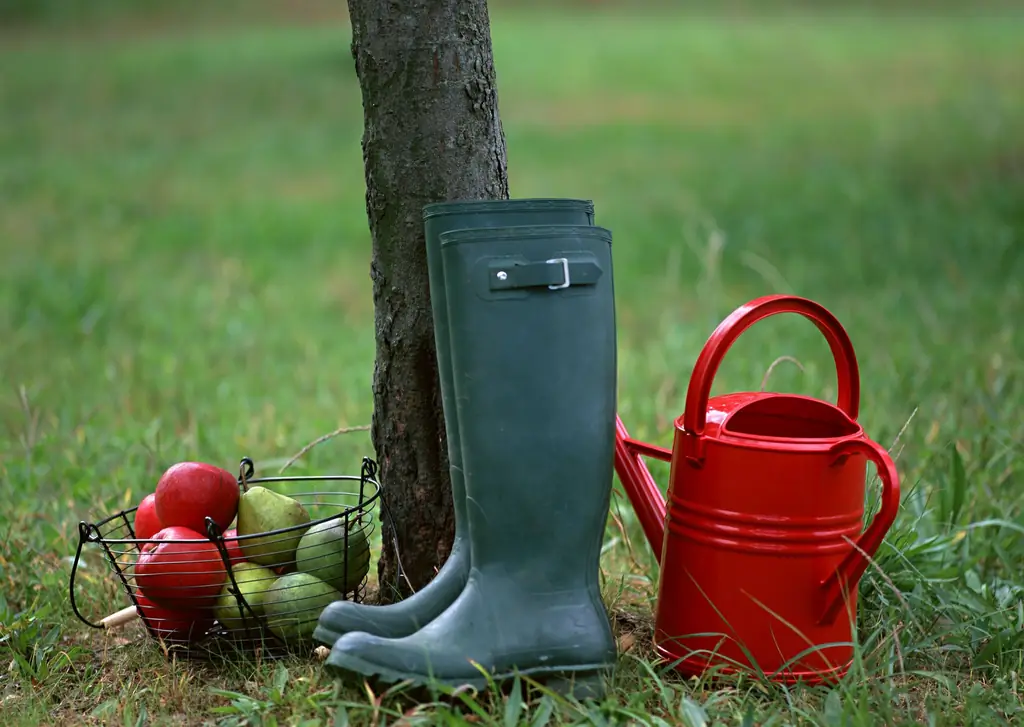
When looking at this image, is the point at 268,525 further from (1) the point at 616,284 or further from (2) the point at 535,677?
(1) the point at 616,284

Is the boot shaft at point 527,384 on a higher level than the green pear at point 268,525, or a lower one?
higher

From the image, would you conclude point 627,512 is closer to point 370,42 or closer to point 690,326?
point 370,42

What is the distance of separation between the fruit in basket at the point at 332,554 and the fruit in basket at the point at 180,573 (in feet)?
0.53

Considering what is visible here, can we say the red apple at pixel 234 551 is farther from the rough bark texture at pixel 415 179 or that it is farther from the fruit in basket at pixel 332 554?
the rough bark texture at pixel 415 179

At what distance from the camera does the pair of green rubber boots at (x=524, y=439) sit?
1779 millimetres

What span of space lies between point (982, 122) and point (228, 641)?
1040 cm

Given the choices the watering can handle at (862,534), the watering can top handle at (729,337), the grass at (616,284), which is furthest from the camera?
the grass at (616,284)

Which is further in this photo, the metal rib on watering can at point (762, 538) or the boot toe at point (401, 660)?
the metal rib on watering can at point (762, 538)

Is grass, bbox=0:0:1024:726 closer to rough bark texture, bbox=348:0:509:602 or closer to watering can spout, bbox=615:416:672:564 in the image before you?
watering can spout, bbox=615:416:672:564

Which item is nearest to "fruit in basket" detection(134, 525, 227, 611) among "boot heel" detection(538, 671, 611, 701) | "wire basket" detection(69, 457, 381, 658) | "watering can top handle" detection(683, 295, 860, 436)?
"wire basket" detection(69, 457, 381, 658)

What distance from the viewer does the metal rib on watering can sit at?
1872 mm

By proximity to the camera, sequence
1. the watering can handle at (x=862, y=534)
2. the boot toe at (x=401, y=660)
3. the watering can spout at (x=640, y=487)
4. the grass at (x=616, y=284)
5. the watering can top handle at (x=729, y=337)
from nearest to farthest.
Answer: the boot toe at (x=401, y=660) → the watering can handle at (x=862, y=534) → the watering can top handle at (x=729, y=337) → the grass at (x=616, y=284) → the watering can spout at (x=640, y=487)

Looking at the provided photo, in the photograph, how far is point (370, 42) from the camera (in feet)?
6.73

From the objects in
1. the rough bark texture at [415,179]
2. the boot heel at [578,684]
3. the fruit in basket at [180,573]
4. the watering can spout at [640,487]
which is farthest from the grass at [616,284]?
the rough bark texture at [415,179]
